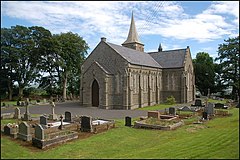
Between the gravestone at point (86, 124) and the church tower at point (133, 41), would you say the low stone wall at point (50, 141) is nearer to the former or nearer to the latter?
the gravestone at point (86, 124)

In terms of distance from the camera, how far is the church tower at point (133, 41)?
52.1 meters

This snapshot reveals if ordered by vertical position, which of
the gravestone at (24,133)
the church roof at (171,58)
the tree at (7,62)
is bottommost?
the gravestone at (24,133)

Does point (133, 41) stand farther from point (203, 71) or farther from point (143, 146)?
point (143, 146)

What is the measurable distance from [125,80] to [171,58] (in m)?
16.9

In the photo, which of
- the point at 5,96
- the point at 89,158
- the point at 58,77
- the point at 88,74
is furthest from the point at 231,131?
the point at 58,77

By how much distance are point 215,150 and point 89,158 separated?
16.3ft

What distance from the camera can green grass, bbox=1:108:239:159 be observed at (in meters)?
7.59

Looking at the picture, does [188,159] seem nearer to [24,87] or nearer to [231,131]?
[231,131]

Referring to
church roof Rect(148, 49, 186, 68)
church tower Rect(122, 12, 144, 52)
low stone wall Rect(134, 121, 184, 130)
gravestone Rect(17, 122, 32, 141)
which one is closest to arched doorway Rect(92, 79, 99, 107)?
church roof Rect(148, 49, 186, 68)

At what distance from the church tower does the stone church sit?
11.1 m

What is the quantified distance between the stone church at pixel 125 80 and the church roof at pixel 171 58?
19 cm

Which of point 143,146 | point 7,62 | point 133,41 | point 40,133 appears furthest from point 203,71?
point 7,62

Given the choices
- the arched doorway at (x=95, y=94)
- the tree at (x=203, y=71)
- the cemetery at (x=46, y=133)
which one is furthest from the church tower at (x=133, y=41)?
the cemetery at (x=46, y=133)

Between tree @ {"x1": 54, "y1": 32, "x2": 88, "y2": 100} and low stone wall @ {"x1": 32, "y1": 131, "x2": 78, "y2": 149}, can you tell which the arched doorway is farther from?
low stone wall @ {"x1": 32, "y1": 131, "x2": 78, "y2": 149}
